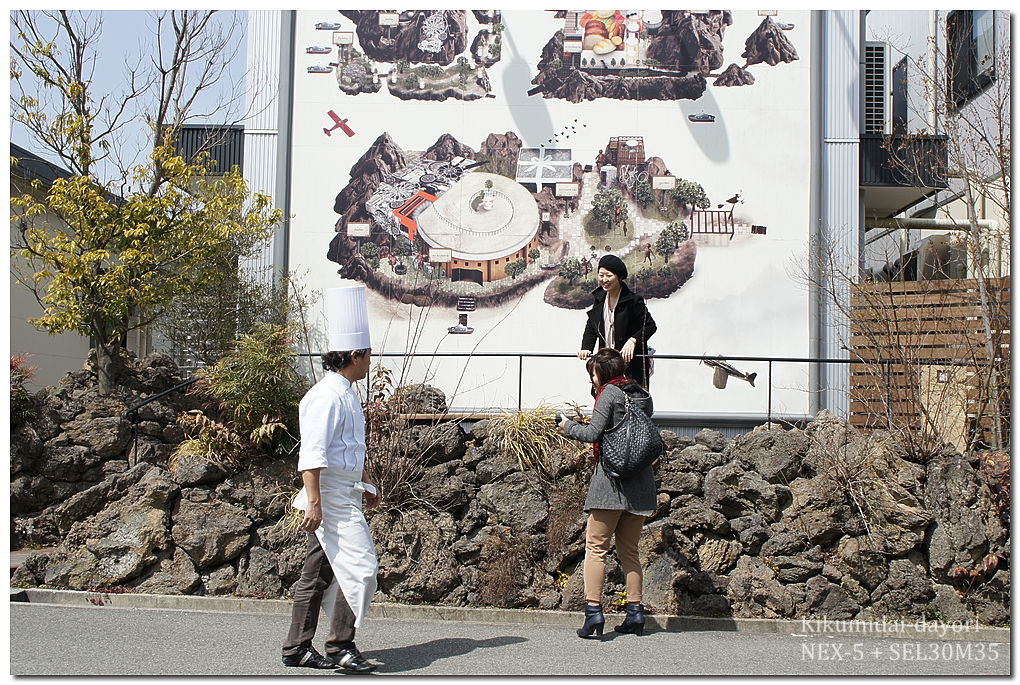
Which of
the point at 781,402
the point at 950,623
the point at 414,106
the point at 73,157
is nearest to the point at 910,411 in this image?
the point at 950,623

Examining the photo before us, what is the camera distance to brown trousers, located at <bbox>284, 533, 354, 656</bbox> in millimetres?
5645

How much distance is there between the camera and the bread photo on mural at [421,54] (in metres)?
14.6

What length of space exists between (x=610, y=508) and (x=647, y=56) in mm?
9707

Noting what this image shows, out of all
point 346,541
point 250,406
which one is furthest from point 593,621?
point 250,406

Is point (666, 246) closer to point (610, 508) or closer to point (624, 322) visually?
point (624, 322)

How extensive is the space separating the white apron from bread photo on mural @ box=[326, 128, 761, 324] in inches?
349

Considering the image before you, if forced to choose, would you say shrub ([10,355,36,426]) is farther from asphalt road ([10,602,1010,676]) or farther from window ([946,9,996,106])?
window ([946,9,996,106])

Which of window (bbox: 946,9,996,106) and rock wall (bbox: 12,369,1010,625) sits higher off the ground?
window (bbox: 946,9,996,106)

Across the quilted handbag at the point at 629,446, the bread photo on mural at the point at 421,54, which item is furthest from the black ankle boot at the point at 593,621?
the bread photo on mural at the point at 421,54

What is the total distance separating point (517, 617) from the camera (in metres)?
7.46

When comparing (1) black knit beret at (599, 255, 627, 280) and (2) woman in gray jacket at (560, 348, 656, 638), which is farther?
(1) black knit beret at (599, 255, 627, 280)

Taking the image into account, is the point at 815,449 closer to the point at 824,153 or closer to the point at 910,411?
the point at 910,411

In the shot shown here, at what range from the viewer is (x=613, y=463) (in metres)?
6.58

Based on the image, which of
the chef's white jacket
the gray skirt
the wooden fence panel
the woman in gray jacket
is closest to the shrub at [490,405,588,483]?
the woman in gray jacket
